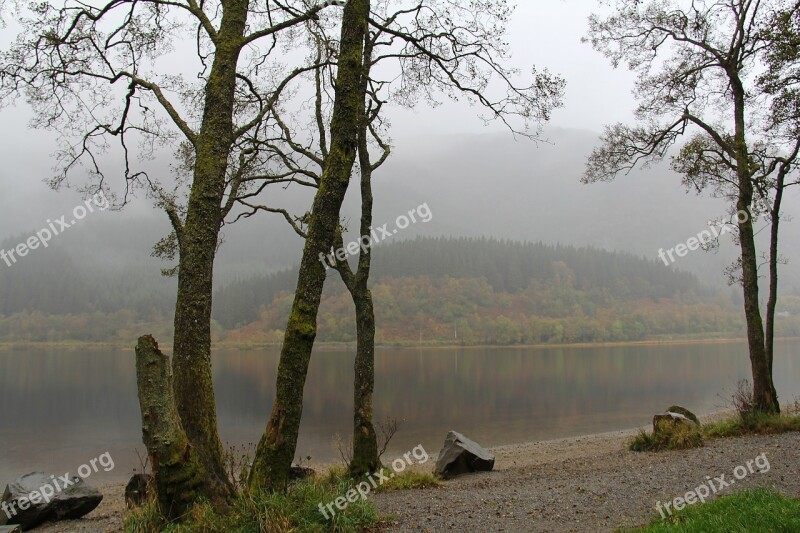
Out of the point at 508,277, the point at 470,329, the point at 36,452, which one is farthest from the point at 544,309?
the point at 36,452

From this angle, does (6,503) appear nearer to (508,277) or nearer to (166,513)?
(166,513)

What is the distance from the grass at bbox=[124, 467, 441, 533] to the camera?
522cm

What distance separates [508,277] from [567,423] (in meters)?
164

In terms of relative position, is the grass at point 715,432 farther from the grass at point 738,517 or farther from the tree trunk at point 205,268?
the tree trunk at point 205,268

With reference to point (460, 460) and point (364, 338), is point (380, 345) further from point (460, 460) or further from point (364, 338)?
point (364, 338)

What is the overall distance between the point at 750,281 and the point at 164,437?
550 inches

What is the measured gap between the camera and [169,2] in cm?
809

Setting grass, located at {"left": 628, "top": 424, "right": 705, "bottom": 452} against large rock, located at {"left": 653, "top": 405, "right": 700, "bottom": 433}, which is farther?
large rock, located at {"left": 653, "top": 405, "right": 700, "bottom": 433}

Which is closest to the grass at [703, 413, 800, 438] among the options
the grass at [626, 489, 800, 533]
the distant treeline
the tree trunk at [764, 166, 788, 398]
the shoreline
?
the tree trunk at [764, 166, 788, 398]

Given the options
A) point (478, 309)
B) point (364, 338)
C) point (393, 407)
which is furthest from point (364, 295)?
point (478, 309)

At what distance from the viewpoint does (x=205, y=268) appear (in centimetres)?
646

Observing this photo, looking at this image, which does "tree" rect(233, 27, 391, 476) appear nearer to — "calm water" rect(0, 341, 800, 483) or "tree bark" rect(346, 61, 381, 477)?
"tree bark" rect(346, 61, 381, 477)

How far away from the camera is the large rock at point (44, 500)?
946cm

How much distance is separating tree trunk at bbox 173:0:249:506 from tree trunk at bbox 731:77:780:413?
12.4 meters
